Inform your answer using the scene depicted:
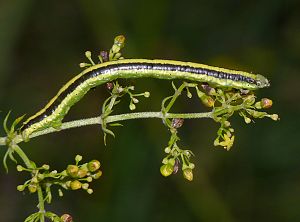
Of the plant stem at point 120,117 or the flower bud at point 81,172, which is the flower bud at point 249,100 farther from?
the flower bud at point 81,172

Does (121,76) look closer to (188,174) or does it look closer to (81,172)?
(81,172)

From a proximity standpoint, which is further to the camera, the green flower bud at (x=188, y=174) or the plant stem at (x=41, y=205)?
the green flower bud at (x=188, y=174)

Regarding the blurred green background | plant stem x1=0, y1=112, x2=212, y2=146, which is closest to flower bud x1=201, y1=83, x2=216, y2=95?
plant stem x1=0, y1=112, x2=212, y2=146

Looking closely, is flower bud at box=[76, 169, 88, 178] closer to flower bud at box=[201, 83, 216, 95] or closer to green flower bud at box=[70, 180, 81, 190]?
green flower bud at box=[70, 180, 81, 190]

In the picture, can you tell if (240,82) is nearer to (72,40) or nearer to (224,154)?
(224,154)

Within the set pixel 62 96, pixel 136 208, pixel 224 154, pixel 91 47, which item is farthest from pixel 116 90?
pixel 91 47

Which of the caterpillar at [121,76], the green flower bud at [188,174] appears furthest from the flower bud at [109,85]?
the green flower bud at [188,174]
